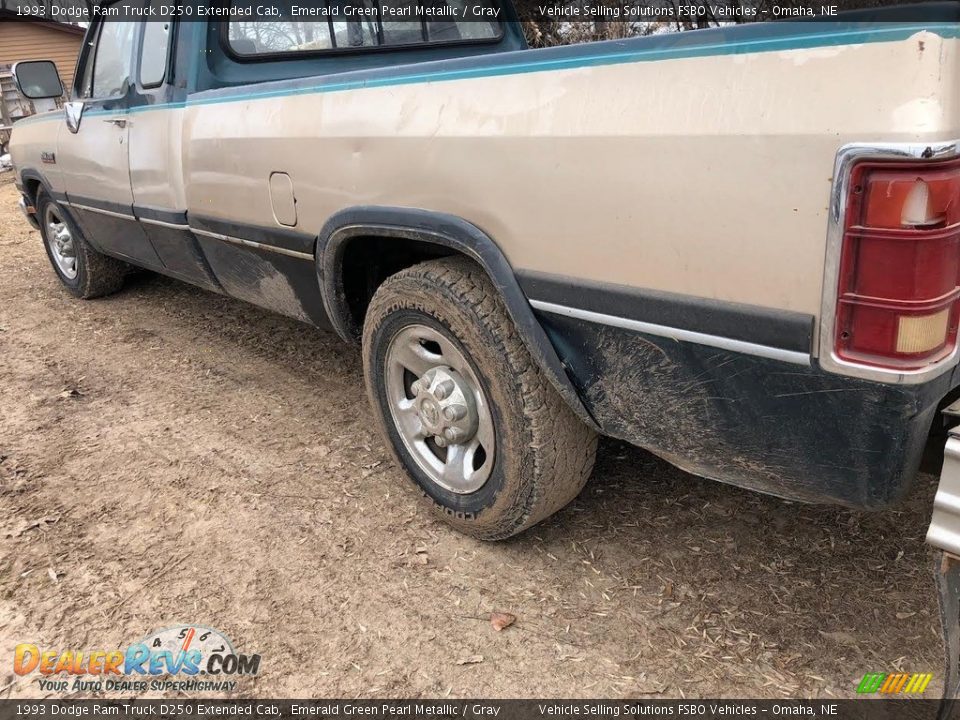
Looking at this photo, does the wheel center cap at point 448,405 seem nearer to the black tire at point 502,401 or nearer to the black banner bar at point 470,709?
the black tire at point 502,401

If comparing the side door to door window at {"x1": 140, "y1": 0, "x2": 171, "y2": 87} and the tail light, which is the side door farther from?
the tail light

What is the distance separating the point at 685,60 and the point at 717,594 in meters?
1.60

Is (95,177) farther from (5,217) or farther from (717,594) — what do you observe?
(5,217)

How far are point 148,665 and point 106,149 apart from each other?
2898 millimetres

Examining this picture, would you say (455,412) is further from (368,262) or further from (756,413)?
(756,413)

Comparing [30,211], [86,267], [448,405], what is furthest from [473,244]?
[30,211]

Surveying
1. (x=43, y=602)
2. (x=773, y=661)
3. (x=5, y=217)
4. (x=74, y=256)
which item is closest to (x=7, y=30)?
A: (x=5, y=217)

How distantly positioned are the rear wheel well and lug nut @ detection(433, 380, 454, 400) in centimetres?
44

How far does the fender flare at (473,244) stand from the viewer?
6.73ft

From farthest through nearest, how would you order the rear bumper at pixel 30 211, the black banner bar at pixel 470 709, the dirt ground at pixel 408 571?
the rear bumper at pixel 30 211, the dirt ground at pixel 408 571, the black banner bar at pixel 470 709

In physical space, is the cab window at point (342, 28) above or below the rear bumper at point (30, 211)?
above

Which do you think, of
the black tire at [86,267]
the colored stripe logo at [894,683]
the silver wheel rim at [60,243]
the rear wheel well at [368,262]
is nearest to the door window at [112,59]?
the black tire at [86,267]

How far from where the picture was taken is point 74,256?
5.42 metres

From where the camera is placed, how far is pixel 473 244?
210 cm
